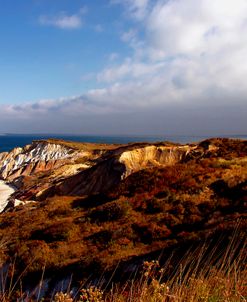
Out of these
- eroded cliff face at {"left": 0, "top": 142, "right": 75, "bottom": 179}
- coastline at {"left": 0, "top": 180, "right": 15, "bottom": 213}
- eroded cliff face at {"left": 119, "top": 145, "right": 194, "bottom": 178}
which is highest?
eroded cliff face at {"left": 119, "top": 145, "right": 194, "bottom": 178}

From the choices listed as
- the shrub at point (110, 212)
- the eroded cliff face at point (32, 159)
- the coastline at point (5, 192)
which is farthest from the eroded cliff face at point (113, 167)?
the shrub at point (110, 212)

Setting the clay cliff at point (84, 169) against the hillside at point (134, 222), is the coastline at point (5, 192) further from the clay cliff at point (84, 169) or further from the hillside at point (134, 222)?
Answer: the hillside at point (134, 222)

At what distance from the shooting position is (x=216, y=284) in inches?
193

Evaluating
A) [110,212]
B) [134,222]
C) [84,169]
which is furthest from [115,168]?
[134,222]

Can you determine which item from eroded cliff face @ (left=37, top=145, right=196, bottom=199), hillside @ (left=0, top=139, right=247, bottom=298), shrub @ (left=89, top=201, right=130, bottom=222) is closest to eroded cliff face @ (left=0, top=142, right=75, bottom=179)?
eroded cliff face @ (left=37, top=145, right=196, bottom=199)

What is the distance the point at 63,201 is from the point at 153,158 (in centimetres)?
2362

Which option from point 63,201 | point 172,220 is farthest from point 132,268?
point 63,201

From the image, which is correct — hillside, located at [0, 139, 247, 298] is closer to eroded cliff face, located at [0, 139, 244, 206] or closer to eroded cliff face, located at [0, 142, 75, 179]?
eroded cliff face, located at [0, 139, 244, 206]

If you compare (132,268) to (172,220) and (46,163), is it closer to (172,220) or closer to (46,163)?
(172,220)

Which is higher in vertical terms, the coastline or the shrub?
the shrub

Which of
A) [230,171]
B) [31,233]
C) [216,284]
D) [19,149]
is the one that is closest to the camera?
[216,284]

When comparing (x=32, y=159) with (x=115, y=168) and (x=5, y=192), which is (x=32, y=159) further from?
(x=115, y=168)

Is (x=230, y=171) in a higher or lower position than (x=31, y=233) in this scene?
higher

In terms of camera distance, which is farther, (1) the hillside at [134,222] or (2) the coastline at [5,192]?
(2) the coastline at [5,192]
